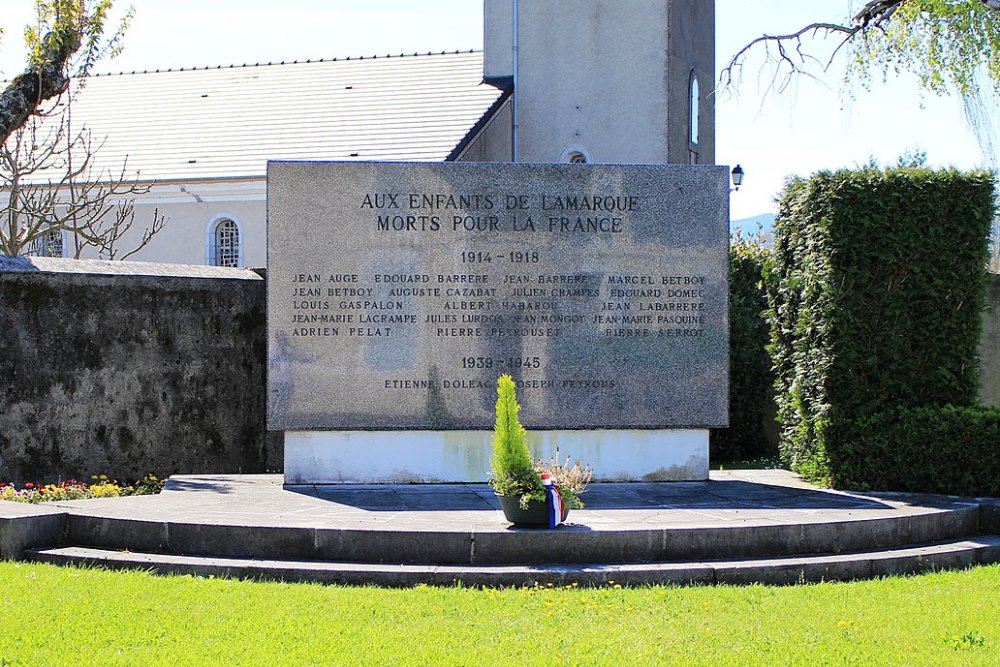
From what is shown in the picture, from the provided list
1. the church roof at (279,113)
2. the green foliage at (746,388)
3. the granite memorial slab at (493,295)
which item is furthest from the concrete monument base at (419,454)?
the church roof at (279,113)

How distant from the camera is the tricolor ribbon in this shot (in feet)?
27.6

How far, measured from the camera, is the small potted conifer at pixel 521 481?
8391 millimetres

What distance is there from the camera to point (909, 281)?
35.8 ft

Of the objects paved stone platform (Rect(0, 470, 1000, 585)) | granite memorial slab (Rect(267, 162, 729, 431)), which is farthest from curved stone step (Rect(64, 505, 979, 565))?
granite memorial slab (Rect(267, 162, 729, 431))

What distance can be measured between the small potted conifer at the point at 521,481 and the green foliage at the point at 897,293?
12.2ft

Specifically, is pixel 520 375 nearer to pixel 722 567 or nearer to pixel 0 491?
pixel 722 567

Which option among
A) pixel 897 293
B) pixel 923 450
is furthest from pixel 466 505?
pixel 897 293

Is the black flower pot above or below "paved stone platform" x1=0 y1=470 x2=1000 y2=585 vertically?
above

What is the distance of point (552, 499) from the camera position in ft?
27.7

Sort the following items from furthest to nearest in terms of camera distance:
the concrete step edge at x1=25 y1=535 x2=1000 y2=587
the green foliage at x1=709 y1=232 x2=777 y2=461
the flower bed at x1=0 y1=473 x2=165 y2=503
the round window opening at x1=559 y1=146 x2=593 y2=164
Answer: the round window opening at x1=559 y1=146 x2=593 y2=164, the green foliage at x1=709 y1=232 x2=777 y2=461, the flower bed at x1=0 y1=473 x2=165 y2=503, the concrete step edge at x1=25 y1=535 x2=1000 y2=587

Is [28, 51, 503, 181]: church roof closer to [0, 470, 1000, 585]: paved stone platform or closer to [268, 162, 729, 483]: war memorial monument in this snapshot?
[268, 162, 729, 483]: war memorial monument

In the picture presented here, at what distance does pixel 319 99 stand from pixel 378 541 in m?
26.5

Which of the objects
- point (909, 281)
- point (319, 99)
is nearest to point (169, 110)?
point (319, 99)

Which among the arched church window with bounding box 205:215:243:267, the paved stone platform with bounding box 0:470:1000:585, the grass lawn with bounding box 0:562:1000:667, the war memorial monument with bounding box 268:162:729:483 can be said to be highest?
the arched church window with bounding box 205:215:243:267
